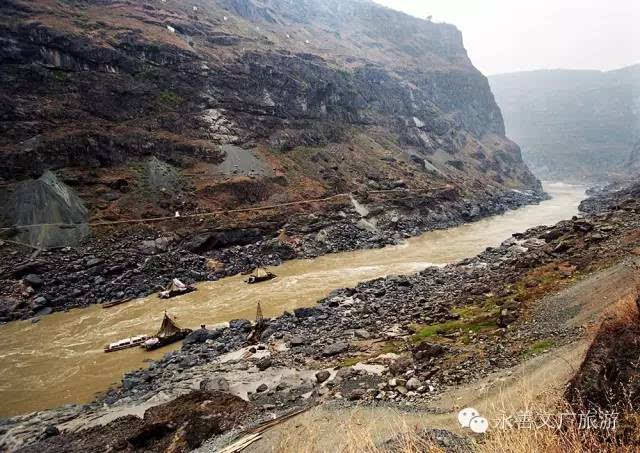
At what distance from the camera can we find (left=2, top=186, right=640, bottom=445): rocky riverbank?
11.0m

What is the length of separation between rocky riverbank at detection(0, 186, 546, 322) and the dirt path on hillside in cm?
2332

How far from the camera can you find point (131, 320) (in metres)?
24.0

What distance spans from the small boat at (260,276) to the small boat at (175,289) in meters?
4.23

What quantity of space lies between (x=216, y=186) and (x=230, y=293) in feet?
58.0

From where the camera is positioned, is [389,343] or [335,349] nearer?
[389,343]

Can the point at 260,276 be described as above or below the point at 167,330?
below

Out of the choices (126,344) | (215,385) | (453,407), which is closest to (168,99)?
(126,344)

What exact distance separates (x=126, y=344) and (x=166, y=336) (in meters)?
2.12

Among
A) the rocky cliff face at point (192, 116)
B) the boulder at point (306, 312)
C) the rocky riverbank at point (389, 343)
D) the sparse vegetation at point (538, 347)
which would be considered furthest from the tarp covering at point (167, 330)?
the rocky cliff face at point (192, 116)

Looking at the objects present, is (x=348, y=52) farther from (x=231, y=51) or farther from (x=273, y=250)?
(x=273, y=250)

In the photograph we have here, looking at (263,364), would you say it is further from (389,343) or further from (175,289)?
(175,289)

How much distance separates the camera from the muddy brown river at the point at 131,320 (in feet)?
55.3

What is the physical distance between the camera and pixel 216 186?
4253 cm

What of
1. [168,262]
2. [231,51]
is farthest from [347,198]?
[231,51]
